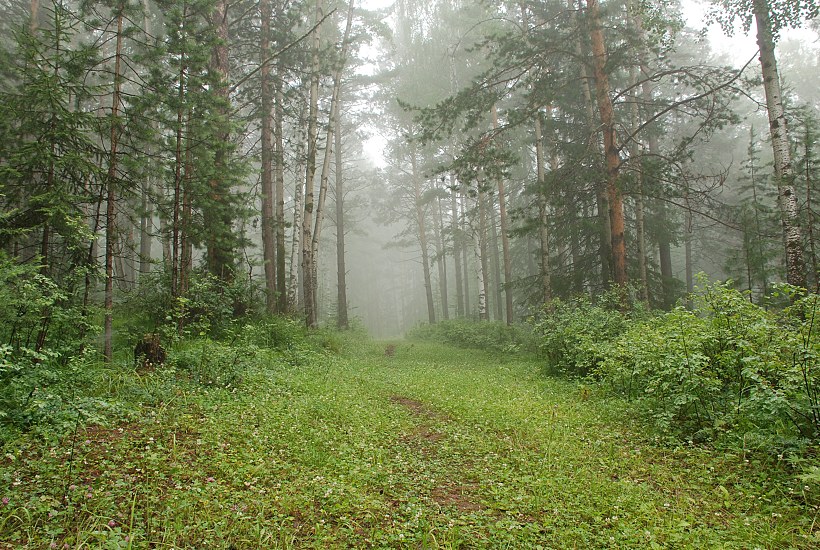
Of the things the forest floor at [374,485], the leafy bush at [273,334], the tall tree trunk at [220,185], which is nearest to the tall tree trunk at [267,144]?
the tall tree trunk at [220,185]

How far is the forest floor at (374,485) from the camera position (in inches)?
126

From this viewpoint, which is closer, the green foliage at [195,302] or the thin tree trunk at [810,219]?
the thin tree trunk at [810,219]

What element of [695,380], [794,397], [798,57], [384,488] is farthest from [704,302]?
[798,57]

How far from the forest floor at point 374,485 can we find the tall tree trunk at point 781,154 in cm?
639

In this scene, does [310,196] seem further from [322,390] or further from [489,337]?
[322,390]

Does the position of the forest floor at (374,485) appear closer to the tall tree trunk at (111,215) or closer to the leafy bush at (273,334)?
the tall tree trunk at (111,215)

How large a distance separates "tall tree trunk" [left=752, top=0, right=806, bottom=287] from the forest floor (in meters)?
6.39

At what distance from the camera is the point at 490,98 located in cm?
1211

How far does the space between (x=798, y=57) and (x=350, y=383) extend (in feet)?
174

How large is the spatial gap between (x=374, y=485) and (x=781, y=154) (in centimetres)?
1134

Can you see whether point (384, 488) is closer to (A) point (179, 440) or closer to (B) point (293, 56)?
(A) point (179, 440)

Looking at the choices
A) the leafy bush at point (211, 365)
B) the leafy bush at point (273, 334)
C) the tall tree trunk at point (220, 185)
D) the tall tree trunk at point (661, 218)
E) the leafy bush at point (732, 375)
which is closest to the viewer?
the leafy bush at point (732, 375)

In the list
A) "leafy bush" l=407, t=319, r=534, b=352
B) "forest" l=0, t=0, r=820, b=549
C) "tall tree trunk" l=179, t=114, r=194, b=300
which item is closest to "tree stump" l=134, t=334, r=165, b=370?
"forest" l=0, t=0, r=820, b=549

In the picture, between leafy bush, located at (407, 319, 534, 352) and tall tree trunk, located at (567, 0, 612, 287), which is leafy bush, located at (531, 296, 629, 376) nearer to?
leafy bush, located at (407, 319, 534, 352)
